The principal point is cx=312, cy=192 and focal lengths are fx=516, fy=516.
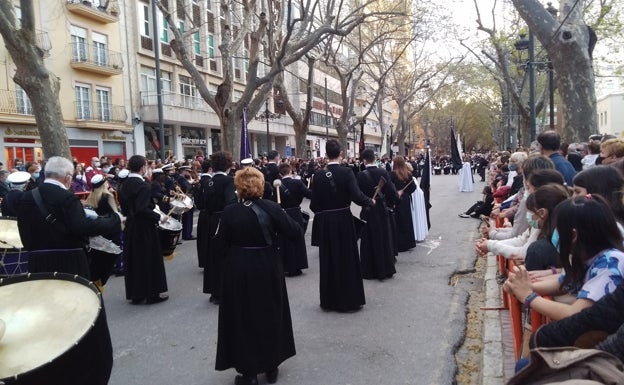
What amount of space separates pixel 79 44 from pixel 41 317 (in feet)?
89.9

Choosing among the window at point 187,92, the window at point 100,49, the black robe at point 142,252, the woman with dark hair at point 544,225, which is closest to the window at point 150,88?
the window at point 187,92

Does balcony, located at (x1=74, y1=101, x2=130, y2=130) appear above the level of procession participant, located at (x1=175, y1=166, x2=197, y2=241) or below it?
above

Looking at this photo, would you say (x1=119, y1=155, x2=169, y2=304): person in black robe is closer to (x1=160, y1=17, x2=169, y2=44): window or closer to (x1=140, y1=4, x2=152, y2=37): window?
(x1=140, y1=4, x2=152, y2=37): window

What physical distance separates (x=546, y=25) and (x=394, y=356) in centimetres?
814

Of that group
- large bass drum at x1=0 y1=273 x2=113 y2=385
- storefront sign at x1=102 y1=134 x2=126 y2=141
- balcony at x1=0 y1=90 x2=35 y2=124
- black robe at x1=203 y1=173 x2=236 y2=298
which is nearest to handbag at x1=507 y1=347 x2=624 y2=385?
large bass drum at x1=0 y1=273 x2=113 y2=385

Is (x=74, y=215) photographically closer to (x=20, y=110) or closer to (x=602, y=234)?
(x=602, y=234)

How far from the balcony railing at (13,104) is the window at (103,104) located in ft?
14.8

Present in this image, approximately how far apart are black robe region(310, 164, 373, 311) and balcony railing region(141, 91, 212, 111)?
25.5 meters

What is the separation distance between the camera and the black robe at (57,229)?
14.7ft

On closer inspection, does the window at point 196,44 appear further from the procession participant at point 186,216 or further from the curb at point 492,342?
the curb at point 492,342

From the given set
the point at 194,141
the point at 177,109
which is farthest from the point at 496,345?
the point at 194,141

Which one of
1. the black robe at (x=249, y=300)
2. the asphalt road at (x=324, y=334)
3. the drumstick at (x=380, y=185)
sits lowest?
the asphalt road at (x=324, y=334)

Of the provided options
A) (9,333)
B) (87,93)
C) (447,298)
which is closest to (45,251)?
(9,333)

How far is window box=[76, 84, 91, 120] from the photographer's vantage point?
2683cm
